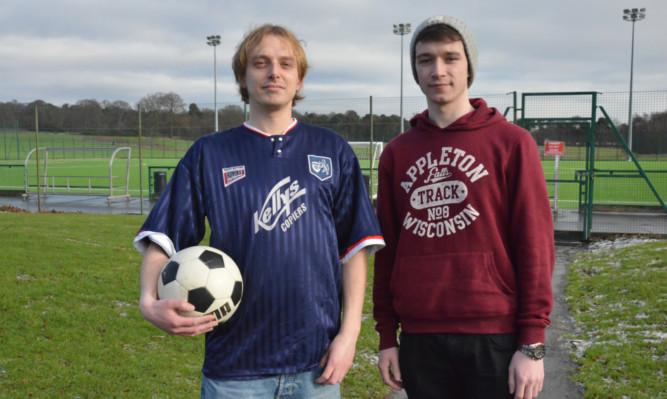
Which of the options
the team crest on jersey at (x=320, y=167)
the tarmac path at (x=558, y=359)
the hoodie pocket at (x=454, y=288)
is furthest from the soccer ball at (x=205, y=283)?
the tarmac path at (x=558, y=359)

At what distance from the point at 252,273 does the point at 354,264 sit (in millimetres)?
372

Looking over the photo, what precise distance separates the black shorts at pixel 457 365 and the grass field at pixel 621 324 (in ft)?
7.98

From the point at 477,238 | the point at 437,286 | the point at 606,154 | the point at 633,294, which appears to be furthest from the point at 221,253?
the point at 606,154

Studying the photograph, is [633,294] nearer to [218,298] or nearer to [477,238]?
[477,238]

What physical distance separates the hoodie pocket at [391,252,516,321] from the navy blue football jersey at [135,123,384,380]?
0.70 ft

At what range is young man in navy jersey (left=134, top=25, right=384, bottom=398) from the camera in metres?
1.87

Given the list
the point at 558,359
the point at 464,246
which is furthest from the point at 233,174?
the point at 558,359

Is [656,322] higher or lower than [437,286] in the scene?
lower

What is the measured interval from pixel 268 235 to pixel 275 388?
537mm

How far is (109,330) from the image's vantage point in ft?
15.8

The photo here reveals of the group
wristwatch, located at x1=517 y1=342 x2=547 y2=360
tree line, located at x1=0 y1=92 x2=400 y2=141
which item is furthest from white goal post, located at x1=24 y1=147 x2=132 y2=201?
wristwatch, located at x1=517 y1=342 x2=547 y2=360

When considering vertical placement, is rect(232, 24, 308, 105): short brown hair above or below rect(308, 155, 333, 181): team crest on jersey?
above

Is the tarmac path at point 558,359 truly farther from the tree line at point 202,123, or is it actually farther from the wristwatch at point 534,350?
the tree line at point 202,123

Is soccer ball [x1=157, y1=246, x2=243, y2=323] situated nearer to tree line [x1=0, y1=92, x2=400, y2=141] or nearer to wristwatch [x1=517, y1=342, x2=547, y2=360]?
wristwatch [x1=517, y1=342, x2=547, y2=360]
